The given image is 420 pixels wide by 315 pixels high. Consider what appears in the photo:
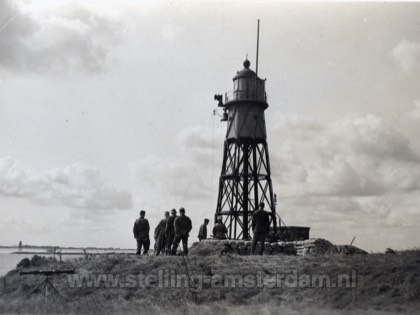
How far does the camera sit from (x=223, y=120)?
30812 mm

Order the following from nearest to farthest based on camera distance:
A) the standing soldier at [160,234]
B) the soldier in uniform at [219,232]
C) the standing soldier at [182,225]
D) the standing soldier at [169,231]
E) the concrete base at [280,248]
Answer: the concrete base at [280,248] < the standing soldier at [182,225] < the standing soldier at [169,231] < the standing soldier at [160,234] < the soldier in uniform at [219,232]

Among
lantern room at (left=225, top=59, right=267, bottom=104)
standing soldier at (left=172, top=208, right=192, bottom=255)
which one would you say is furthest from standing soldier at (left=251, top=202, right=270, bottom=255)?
lantern room at (left=225, top=59, right=267, bottom=104)

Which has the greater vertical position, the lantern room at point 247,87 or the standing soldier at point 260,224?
the lantern room at point 247,87

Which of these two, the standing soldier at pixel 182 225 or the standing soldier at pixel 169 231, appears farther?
the standing soldier at pixel 169 231

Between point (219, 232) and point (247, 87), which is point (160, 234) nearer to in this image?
point (219, 232)

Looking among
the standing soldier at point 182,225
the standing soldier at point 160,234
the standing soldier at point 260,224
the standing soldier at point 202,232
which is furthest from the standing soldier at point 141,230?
the standing soldier at point 260,224

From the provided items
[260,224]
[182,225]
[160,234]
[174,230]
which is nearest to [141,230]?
[160,234]

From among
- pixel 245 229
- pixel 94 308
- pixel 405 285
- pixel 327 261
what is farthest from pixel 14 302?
pixel 245 229

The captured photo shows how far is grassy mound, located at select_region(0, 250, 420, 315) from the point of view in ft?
37.8

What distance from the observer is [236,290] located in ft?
43.5

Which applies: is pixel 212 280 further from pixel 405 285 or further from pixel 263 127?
pixel 263 127

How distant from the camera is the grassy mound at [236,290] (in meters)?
11.5

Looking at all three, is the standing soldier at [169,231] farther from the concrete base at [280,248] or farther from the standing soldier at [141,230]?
the concrete base at [280,248]

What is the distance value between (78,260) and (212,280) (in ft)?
23.3
